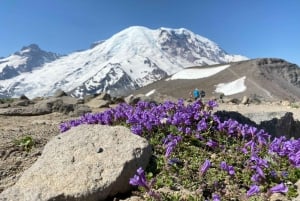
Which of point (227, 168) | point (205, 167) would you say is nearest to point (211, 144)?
point (227, 168)

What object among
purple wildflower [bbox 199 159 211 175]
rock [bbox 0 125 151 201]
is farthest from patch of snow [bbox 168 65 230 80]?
purple wildflower [bbox 199 159 211 175]

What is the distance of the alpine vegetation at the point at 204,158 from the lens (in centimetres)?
631

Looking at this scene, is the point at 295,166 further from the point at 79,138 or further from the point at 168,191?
the point at 79,138

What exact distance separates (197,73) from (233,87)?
32283 mm

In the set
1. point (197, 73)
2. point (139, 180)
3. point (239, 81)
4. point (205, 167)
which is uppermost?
point (197, 73)

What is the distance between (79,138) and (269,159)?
115 inches

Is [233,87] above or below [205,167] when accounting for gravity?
above

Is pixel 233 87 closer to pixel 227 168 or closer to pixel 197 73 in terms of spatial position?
pixel 197 73

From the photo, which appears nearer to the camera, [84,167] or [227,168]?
[84,167]

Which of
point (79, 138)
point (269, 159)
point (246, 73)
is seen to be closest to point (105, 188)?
point (79, 138)

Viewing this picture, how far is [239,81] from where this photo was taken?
120 m

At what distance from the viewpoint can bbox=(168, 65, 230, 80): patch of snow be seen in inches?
5600

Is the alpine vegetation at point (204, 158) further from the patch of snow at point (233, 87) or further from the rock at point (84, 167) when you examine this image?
the patch of snow at point (233, 87)

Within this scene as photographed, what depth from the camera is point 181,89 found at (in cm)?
11581
